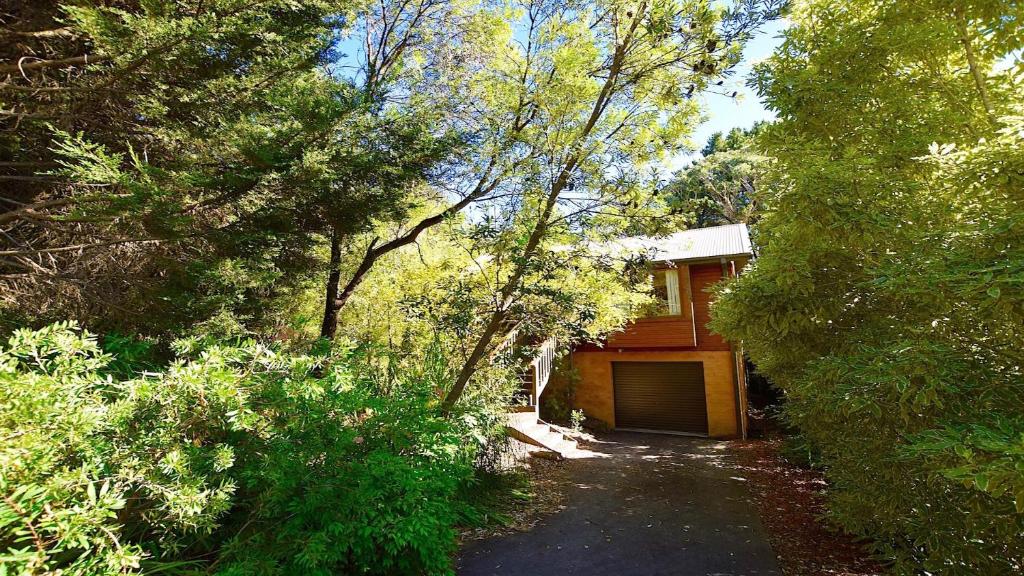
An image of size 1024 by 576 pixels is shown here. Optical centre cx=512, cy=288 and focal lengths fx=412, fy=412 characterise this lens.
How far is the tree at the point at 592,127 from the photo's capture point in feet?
17.0

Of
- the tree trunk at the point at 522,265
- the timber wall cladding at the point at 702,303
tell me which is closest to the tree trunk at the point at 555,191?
the tree trunk at the point at 522,265

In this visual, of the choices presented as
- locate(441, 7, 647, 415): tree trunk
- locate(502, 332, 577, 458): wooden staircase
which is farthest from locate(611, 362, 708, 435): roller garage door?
locate(441, 7, 647, 415): tree trunk

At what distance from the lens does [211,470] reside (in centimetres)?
271

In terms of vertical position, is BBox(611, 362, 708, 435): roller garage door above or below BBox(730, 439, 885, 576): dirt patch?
above

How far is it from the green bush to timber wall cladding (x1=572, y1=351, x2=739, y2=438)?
10135 millimetres

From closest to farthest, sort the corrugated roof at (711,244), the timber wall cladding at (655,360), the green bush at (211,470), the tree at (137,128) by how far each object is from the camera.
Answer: the green bush at (211,470) → the tree at (137,128) → the corrugated roof at (711,244) → the timber wall cladding at (655,360)

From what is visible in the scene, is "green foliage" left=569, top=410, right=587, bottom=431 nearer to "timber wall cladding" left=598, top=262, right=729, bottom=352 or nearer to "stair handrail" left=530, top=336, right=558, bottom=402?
"stair handrail" left=530, top=336, right=558, bottom=402

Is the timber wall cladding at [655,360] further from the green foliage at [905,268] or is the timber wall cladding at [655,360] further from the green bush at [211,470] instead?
the green bush at [211,470]

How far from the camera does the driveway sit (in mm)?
4586

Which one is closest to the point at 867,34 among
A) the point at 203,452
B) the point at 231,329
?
the point at 203,452

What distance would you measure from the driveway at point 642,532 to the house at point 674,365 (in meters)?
2.98

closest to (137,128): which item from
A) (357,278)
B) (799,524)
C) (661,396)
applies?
(357,278)

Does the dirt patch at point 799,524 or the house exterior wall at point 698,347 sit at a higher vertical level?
the house exterior wall at point 698,347

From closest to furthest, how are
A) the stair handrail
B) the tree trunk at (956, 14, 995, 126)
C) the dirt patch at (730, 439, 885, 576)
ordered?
the tree trunk at (956, 14, 995, 126) < the dirt patch at (730, 439, 885, 576) < the stair handrail
